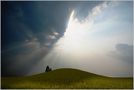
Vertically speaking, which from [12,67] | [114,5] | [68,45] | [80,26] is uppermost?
[114,5]

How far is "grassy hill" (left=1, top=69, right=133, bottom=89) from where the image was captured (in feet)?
16.0

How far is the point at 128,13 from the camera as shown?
5016 millimetres

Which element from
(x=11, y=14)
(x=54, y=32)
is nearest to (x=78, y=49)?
(x=54, y=32)

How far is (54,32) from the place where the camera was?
5.09 meters

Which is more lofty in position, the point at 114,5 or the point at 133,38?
the point at 114,5

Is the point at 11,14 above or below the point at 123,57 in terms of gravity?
above

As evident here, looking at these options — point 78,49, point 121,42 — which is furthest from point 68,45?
point 121,42

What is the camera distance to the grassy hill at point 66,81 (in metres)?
4.89

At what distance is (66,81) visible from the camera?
4.97 meters

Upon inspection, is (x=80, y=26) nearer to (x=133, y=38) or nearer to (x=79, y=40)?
(x=79, y=40)

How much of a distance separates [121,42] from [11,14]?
2247 mm

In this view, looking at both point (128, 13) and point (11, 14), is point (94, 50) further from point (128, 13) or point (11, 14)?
point (11, 14)

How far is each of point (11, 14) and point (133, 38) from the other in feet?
8.06

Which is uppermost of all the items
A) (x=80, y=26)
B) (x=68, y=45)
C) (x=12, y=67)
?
(x=80, y=26)
